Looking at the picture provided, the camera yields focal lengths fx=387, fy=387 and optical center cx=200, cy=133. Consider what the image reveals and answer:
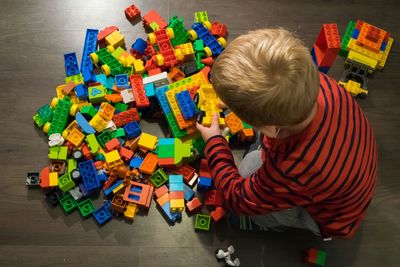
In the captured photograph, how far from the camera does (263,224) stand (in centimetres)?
114

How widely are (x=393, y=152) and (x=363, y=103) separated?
0.20 m

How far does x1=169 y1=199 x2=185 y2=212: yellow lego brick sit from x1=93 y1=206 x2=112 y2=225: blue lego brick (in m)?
0.19

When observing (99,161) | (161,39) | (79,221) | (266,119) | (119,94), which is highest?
(266,119)

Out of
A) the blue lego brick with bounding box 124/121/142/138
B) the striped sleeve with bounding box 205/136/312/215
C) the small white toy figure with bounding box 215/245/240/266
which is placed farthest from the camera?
the blue lego brick with bounding box 124/121/142/138

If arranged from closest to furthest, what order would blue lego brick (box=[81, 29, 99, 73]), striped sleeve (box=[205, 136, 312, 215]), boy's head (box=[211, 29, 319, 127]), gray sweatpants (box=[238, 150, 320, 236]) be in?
boy's head (box=[211, 29, 319, 127])
striped sleeve (box=[205, 136, 312, 215])
gray sweatpants (box=[238, 150, 320, 236])
blue lego brick (box=[81, 29, 99, 73])

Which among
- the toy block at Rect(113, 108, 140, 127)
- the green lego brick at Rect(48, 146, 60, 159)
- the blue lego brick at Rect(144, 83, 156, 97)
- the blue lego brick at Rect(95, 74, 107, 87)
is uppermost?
the blue lego brick at Rect(144, 83, 156, 97)

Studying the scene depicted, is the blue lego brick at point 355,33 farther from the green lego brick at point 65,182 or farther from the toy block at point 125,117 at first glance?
the green lego brick at point 65,182


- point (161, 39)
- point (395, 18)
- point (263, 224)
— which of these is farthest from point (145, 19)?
point (395, 18)

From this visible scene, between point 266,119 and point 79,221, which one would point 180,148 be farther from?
point 266,119

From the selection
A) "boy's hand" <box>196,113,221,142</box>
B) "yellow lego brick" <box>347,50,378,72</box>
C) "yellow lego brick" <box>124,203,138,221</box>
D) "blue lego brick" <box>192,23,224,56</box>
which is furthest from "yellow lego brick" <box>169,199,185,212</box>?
"yellow lego brick" <box>347,50,378,72</box>

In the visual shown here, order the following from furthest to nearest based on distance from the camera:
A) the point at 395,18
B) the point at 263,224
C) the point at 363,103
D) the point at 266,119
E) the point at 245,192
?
1. the point at 395,18
2. the point at 363,103
3. the point at 263,224
4. the point at 245,192
5. the point at 266,119

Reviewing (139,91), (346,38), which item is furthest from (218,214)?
(346,38)

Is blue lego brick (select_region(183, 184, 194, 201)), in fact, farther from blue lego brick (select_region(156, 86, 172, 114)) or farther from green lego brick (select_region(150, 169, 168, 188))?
blue lego brick (select_region(156, 86, 172, 114))

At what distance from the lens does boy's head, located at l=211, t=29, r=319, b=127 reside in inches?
25.9
